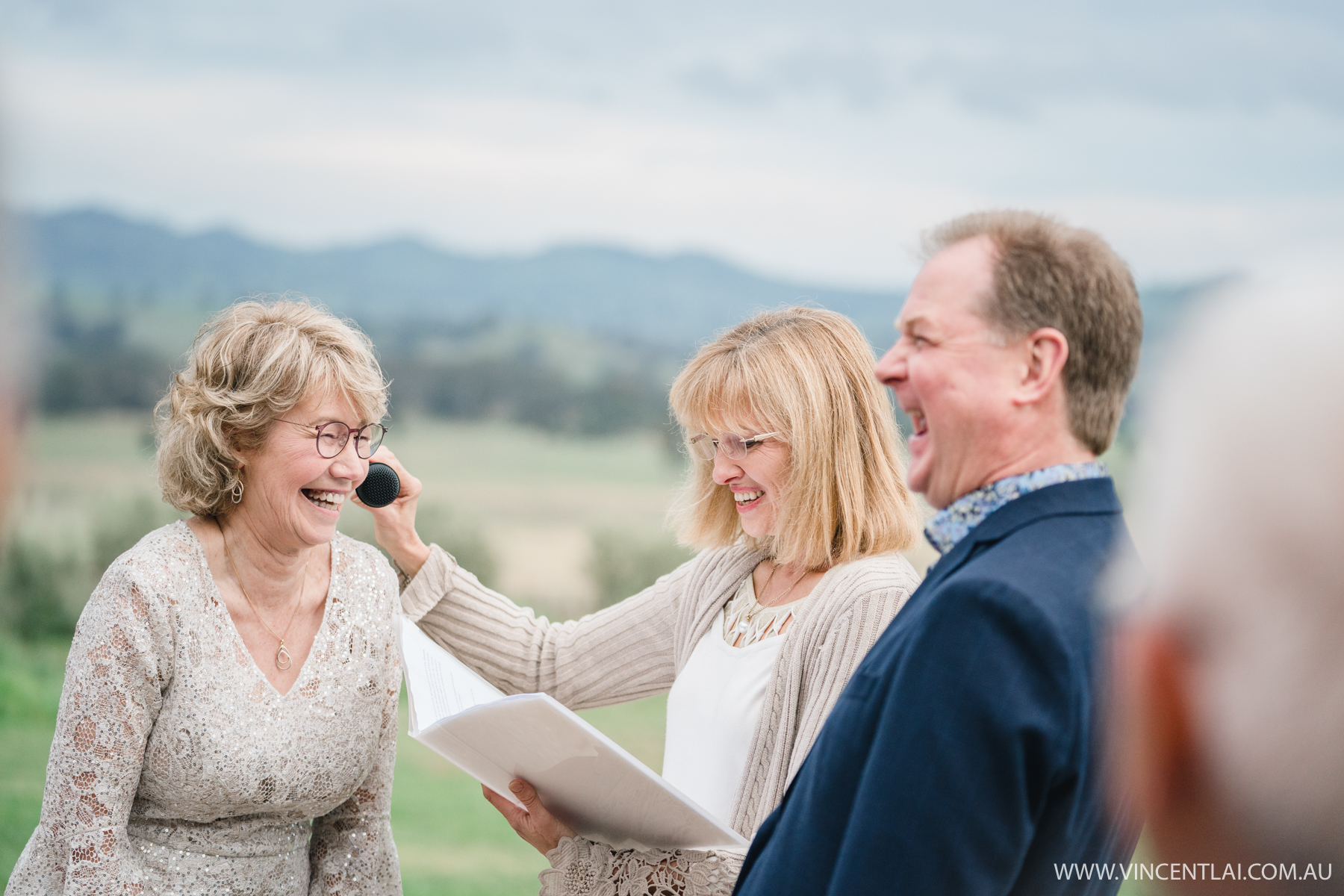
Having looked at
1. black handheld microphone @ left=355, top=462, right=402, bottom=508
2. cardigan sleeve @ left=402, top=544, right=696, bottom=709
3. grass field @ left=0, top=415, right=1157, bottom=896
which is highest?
black handheld microphone @ left=355, top=462, right=402, bottom=508

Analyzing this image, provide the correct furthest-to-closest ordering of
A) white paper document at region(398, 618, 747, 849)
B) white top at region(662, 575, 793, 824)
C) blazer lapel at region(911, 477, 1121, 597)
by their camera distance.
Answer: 1. white top at region(662, 575, 793, 824)
2. white paper document at region(398, 618, 747, 849)
3. blazer lapel at region(911, 477, 1121, 597)

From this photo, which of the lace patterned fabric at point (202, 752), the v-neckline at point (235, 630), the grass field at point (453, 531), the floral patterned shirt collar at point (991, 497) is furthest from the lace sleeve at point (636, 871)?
the grass field at point (453, 531)

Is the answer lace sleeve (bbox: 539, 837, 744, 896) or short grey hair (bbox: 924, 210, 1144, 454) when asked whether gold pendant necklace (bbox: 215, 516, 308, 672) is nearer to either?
lace sleeve (bbox: 539, 837, 744, 896)

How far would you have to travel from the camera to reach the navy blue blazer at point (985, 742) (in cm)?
113

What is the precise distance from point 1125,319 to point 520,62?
12.4 m

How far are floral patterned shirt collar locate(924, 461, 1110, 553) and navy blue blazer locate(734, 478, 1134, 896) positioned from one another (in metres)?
0.05

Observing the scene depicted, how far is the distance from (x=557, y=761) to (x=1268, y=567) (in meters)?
1.36

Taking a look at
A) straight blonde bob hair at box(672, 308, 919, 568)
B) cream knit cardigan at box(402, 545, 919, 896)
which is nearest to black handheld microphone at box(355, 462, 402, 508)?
cream knit cardigan at box(402, 545, 919, 896)

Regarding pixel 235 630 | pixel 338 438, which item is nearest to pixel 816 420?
pixel 338 438

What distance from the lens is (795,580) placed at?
2182mm

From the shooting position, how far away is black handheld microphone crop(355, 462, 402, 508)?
2.30 m

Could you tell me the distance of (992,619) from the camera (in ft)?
3.81

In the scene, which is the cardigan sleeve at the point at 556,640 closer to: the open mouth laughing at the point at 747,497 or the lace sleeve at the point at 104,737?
the open mouth laughing at the point at 747,497

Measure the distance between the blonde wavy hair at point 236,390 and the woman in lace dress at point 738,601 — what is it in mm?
400
